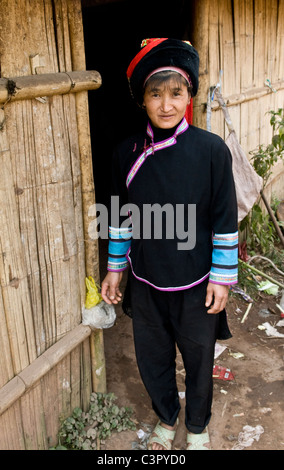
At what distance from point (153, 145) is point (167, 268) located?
0.58 metres

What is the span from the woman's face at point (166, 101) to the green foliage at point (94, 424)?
5.54 ft

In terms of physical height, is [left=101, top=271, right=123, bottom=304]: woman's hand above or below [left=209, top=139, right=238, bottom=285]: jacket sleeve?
below

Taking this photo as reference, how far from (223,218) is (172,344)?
2.73ft

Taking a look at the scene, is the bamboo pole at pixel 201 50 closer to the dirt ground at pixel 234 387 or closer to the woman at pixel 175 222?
the woman at pixel 175 222

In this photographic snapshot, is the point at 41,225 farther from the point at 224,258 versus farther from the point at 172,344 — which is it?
the point at 172,344

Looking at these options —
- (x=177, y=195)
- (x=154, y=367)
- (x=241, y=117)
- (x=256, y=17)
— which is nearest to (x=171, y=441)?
(x=154, y=367)

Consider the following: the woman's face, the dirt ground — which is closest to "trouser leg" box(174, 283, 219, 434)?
the dirt ground

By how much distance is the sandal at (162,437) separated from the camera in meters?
2.46

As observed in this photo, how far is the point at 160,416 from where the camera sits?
8.26ft

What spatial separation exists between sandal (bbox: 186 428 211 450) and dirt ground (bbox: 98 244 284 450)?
8 cm

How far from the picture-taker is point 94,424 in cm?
256

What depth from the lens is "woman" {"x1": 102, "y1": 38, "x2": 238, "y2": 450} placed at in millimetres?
1932

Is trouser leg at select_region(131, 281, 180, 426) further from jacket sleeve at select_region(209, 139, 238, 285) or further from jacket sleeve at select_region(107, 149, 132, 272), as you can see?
jacket sleeve at select_region(209, 139, 238, 285)

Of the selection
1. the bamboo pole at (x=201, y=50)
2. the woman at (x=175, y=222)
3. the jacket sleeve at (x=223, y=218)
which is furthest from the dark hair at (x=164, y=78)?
the bamboo pole at (x=201, y=50)
